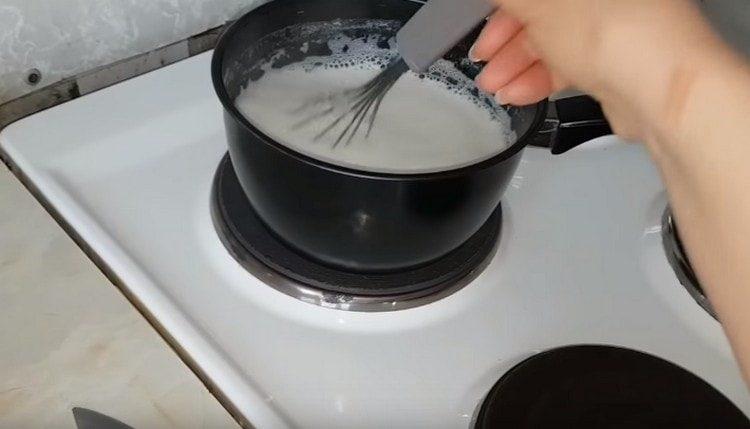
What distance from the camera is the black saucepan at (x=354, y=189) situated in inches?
16.8

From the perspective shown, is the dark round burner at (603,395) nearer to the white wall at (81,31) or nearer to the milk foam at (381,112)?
the milk foam at (381,112)

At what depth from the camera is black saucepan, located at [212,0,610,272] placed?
16.8 inches

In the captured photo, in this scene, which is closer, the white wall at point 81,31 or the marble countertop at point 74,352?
the marble countertop at point 74,352

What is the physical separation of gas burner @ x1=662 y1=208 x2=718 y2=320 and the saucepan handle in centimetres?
9

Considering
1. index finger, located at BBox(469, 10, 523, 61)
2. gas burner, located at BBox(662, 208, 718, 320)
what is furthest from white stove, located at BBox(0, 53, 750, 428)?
index finger, located at BBox(469, 10, 523, 61)

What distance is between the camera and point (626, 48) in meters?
0.32

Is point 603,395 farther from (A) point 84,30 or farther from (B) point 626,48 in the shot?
(A) point 84,30

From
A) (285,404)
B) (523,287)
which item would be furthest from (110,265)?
(523,287)

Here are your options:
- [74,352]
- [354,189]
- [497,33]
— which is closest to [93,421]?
[74,352]

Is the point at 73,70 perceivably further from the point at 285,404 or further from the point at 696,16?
the point at 696,16

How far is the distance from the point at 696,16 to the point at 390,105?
26 cm

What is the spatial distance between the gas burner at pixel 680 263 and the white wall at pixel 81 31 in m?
0.35

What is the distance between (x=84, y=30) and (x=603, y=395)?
0.39 metres

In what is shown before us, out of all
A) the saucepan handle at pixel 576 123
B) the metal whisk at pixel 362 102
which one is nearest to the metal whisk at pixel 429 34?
the metal whisk at pixel 362 102
